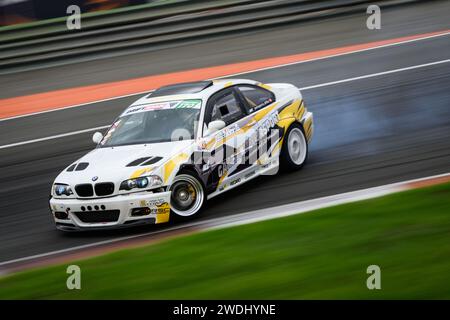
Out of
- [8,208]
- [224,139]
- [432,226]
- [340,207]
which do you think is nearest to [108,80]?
[8,208]

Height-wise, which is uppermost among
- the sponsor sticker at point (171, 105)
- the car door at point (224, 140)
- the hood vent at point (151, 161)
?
the sponsor sticker at point (171, 105)

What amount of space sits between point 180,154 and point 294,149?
2.31m

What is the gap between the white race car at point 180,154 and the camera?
8.82m

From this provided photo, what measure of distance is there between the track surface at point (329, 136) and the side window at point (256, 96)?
3.37 ft

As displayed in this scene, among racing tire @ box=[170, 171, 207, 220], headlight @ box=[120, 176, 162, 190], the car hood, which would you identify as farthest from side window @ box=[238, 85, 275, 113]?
headlight @ box=[120, 176, 162, 190]

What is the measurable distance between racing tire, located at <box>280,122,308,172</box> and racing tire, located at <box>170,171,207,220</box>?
1.75m

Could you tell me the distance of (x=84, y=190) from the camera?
8922 millimetres

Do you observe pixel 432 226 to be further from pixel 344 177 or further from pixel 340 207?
pixel 344 177

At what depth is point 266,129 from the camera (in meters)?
10.4

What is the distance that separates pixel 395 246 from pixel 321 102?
780 centimetres

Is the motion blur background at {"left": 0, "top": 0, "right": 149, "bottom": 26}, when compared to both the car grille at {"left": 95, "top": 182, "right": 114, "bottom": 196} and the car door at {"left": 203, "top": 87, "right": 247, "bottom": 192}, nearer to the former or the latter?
the car door at {"left": 203, "top": 87, "right": 247, "bottom": 192}

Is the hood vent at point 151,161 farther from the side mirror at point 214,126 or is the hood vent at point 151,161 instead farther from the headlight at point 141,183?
the side mirror at point 214,126

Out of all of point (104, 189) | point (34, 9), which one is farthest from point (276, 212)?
point (34, 9)

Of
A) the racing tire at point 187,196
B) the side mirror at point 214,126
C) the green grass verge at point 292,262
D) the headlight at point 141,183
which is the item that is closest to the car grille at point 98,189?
the headlight at point 141,183
